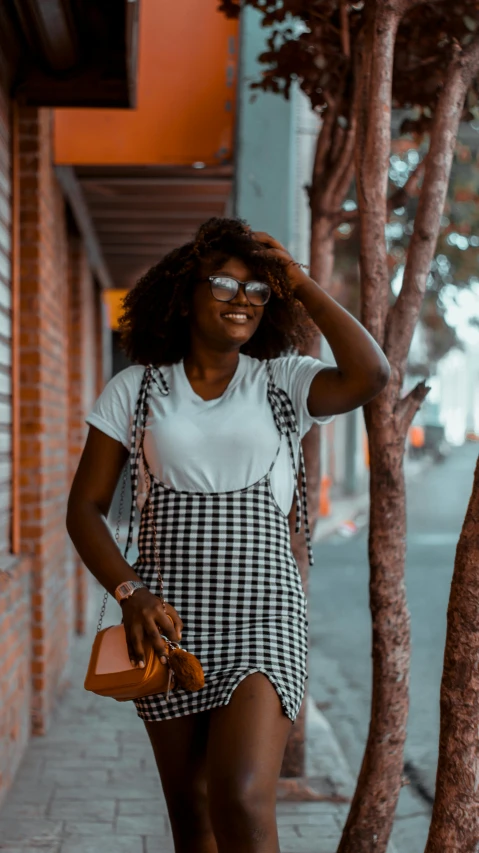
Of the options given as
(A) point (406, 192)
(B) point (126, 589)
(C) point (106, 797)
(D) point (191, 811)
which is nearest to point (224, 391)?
(B) point (126, 589)

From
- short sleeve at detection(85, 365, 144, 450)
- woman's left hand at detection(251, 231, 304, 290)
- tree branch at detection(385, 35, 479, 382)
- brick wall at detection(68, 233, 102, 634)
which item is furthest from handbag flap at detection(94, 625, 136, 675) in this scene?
brick wall at detection(68, 233, 102, 634)

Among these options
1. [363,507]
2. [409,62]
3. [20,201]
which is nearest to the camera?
[409,62]

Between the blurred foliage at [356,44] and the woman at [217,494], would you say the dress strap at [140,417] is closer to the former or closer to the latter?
the woman at [217,494]

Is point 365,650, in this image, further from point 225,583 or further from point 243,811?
point 243,811

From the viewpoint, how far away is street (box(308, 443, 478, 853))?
5.12 meters

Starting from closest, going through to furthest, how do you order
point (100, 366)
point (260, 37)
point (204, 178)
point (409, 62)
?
point (409, 62)
point (260, 37)
point (204, 178)
point (100, 366)

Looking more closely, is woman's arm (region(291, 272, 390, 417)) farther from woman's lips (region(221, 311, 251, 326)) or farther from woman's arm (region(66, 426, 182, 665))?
woman's arm (region(66, 426, 182, 665))

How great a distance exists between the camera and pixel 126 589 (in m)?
2.46

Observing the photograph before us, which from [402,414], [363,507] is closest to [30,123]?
[402,414]

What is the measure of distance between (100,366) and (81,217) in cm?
379

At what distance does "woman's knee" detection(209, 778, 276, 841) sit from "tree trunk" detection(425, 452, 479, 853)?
0.44 metres

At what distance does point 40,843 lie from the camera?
3.92m

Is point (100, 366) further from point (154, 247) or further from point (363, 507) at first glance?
point (363, 507)

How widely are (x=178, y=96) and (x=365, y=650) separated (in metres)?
4.38
